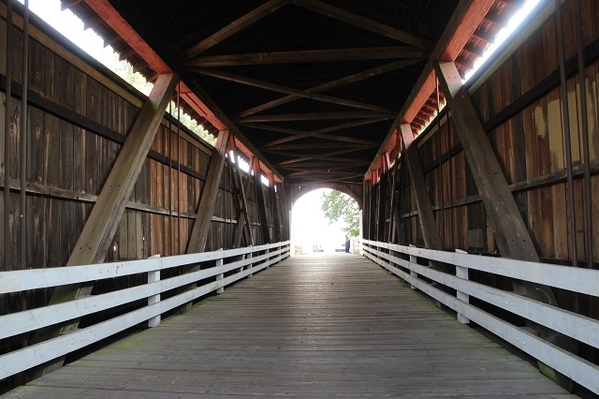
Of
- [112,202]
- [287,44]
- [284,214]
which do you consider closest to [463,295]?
[112,202]

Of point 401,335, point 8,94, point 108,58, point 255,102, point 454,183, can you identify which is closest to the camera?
point 8,94

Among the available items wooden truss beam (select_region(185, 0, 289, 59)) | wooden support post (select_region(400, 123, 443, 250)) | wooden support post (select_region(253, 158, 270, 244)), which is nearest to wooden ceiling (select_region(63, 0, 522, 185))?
wooden truss beam (select_region(185, 0, 289, 59))

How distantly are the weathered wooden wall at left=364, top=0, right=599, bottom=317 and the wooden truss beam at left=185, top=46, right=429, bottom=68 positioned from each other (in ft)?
4.61

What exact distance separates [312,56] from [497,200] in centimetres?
329

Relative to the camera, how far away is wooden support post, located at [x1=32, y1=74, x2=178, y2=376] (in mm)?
3092

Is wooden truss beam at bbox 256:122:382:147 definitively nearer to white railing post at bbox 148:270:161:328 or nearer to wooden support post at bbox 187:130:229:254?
wooden support post at bbox 187:130:229:254

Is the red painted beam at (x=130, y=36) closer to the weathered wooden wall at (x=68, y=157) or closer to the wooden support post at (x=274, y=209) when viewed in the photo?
the weathered wooden wall at (x=68, y=157)

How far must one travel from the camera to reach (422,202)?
6.18 meters

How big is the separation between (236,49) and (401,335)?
188 inches

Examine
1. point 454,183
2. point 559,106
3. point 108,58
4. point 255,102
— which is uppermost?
point 108,58

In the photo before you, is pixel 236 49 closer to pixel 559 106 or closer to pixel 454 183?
pixel 454 183

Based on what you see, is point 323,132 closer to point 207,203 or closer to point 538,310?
point 207,203

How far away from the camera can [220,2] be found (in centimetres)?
497

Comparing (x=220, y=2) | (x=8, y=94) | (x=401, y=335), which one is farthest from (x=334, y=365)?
(x=220, y=2)
